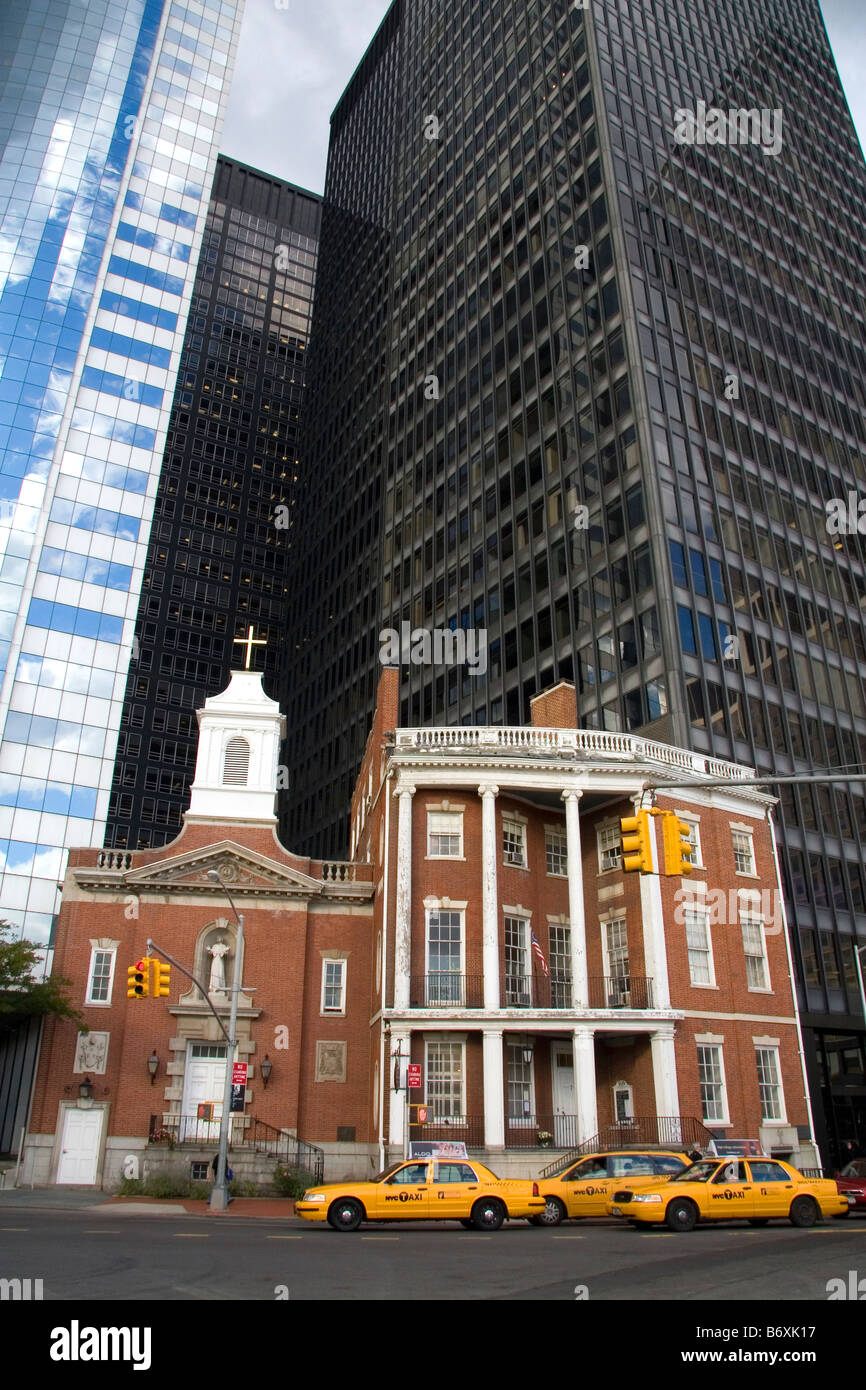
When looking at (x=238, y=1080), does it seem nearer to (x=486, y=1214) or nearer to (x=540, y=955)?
(x=540, y=955)

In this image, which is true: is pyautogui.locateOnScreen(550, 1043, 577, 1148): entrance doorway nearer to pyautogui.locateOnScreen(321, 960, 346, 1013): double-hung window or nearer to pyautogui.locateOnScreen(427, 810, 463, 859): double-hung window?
pyautogui.locateOnScreen(427, 810, 463, 859): double-hung window

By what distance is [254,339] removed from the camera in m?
140

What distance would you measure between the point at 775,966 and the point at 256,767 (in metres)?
21.2

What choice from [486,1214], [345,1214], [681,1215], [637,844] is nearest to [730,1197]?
[681,1215]

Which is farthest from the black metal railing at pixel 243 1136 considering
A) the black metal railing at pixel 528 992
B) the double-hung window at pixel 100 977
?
the black metal railing at pixel 528 992

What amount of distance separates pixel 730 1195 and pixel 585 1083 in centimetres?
1121

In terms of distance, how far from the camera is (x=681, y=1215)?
20609mm

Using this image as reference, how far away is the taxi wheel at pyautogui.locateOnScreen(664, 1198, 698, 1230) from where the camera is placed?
2045cm

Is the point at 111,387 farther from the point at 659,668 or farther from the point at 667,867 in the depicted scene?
the point at 667,867

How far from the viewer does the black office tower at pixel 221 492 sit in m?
107

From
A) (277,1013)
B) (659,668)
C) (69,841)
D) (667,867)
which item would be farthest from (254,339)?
(667,867)

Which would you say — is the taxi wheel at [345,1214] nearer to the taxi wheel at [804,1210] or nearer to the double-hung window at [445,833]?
the taxi wheel at [804,1210]

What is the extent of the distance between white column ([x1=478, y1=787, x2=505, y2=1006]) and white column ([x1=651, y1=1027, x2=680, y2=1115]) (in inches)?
214

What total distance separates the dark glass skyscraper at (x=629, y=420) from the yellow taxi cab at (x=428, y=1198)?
31787 millimetres
